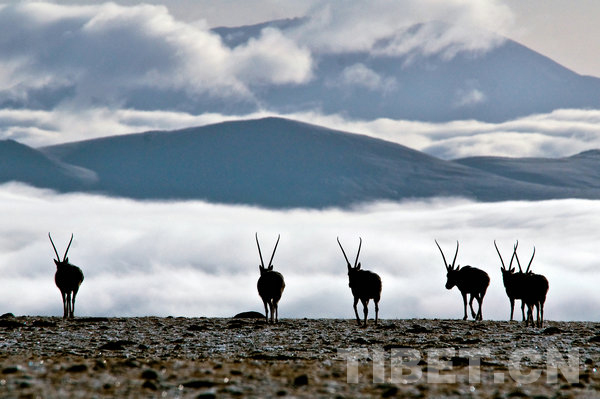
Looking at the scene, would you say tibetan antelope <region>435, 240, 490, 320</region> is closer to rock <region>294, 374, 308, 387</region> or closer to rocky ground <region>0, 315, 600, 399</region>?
rocky ground <region>0, 315, 600, 399</region>

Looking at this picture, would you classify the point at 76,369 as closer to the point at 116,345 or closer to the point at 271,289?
the point at 116,345

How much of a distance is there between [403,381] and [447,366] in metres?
2.90

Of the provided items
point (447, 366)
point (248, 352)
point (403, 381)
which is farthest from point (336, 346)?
point (403, 381)

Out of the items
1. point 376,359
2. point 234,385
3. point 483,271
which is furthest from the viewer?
point 483,271

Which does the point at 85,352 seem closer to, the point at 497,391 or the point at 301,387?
the point at 301,387

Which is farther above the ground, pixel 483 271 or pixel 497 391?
pixel 483 271

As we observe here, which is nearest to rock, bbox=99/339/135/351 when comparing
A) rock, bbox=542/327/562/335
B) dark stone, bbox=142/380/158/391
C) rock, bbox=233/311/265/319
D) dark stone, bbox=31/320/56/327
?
dark stone, bbox=31/320/56/327

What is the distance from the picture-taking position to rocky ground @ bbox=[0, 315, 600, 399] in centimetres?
1399

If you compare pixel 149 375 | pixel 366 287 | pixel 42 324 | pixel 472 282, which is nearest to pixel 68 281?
pixel 42 324

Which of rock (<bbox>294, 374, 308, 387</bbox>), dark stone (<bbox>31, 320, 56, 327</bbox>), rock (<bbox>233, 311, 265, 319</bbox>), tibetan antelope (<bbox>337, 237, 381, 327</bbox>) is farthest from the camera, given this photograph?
rock (<bbox>233, 311, 265, 319</bbox>)

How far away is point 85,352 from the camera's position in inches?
848

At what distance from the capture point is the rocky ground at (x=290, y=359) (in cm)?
1399

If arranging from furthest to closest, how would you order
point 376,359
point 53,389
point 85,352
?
point 85,352 < point 376,359 < point 53,389

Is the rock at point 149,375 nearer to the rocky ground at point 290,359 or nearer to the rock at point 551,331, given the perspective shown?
the rocky ground at point 290,359
